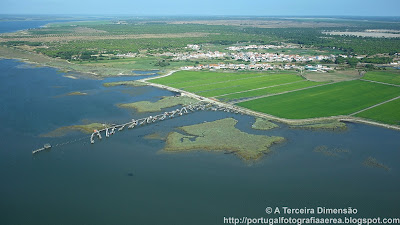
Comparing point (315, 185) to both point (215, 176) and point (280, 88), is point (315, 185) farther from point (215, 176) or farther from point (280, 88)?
point (280, 88)

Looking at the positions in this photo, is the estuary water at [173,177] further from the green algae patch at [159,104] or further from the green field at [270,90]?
the green field at [270,90]

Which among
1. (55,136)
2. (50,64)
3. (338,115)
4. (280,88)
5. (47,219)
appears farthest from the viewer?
(50,64)

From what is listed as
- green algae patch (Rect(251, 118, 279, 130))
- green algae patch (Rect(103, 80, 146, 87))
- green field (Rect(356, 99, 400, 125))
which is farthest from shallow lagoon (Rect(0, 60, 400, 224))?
green algae patch (Rect(103, 80, 146, 87))

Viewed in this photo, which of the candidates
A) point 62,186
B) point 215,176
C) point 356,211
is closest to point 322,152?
point 356,211

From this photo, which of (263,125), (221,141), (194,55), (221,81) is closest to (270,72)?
(221,81)

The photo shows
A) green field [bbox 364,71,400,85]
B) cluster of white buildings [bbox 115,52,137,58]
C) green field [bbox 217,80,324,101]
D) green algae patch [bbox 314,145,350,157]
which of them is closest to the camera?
green algae patch [bbox 314,145,350,157]

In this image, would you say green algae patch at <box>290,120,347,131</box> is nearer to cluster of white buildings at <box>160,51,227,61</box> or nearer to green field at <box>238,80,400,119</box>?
green field at <box>238,80,400,119</box>
